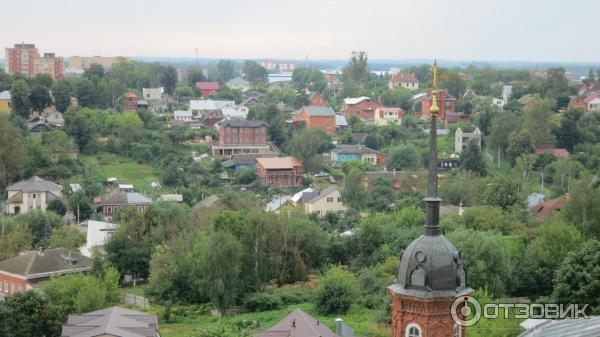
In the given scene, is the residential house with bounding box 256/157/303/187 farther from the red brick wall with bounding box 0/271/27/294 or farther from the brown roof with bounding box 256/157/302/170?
the red brick wall with bounding box 0/271/27/294

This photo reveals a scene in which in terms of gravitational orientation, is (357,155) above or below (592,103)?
below

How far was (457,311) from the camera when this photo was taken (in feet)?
34.0

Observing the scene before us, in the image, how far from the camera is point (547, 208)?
35.6 meters

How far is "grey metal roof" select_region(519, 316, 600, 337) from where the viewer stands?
401 inches

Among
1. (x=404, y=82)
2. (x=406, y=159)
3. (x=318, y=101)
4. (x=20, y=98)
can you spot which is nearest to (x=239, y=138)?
(x=406, y=159)

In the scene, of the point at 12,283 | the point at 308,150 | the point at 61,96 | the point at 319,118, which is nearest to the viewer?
the point at 12,283

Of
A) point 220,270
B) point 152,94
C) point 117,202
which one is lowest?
point 117,202

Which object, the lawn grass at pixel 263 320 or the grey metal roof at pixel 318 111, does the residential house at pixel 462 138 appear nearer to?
the grey metal roof at pixel 318 111

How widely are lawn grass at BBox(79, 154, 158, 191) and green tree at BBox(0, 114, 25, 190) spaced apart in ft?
11.9

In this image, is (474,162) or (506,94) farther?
(506,94)

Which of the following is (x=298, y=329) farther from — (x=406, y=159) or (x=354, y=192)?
(x=406, y=159)

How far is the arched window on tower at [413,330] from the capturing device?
33.7 ft

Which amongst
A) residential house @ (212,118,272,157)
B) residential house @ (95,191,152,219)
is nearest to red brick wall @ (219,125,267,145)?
residential house @ (212,118,272,157)

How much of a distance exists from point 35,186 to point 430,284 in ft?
102
